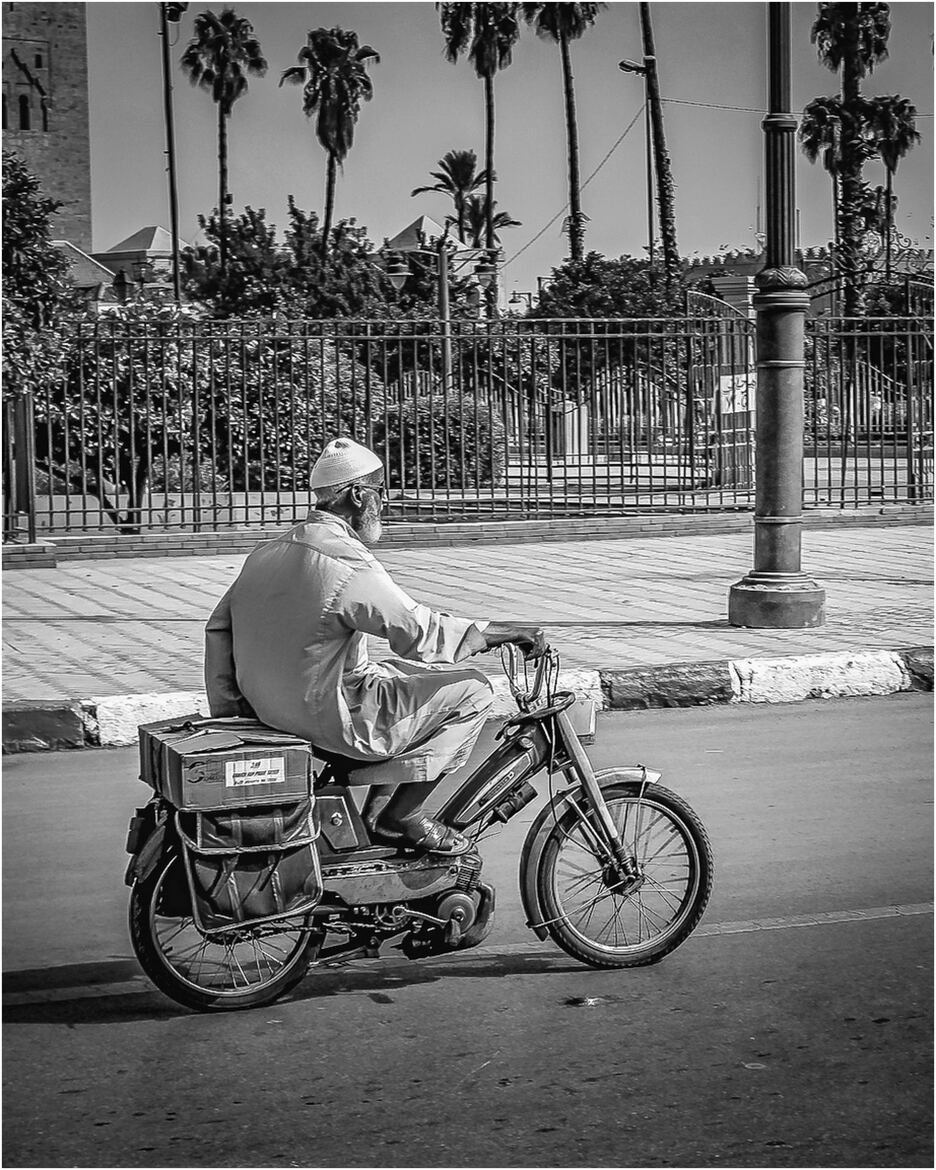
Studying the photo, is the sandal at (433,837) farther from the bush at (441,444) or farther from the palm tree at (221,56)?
the palm tree at (221,56)

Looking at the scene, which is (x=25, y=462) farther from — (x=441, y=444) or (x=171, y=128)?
(x=171, y=128)

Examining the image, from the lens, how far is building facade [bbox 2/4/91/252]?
90.6 meters

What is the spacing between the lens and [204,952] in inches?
186

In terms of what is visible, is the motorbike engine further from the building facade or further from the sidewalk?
the building facade

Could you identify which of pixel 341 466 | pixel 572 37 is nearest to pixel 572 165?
pixel 572 37

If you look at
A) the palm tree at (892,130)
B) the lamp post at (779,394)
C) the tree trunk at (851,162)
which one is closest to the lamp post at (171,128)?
the tree trunk at (851,162)

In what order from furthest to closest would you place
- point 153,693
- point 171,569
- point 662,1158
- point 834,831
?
1. point 171,569
2. point 153,693
3. point 834,831
4. point 662,1158

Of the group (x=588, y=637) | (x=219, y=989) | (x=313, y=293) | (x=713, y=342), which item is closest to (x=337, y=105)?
(x=313, y=293)

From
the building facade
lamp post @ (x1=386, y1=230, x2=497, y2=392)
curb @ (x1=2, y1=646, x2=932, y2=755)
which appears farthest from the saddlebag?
the building facade

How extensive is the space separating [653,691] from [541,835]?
176 inches

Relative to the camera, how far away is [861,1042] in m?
4.32

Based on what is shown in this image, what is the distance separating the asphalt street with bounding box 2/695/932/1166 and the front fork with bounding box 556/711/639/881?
1.07 feet

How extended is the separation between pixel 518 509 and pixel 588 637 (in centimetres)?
735

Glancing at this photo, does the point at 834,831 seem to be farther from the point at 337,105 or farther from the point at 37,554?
the point at 337,105
